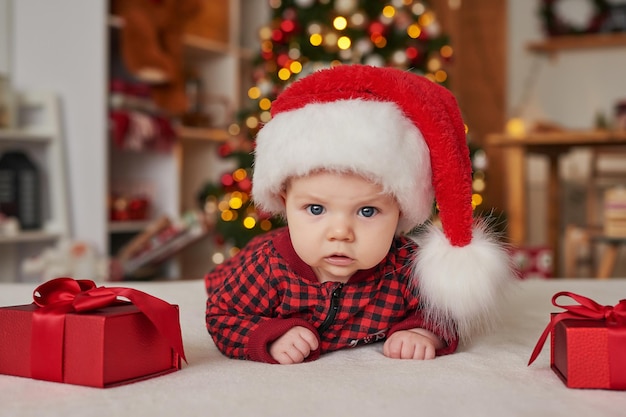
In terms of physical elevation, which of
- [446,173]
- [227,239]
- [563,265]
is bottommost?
[563,265]

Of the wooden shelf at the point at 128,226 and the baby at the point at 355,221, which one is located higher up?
the baby at the point at 355,221

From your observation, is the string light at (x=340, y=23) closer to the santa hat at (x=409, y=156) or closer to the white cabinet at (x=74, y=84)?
the white cabinet at (x=74, y=84)

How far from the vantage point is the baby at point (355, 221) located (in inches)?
33.9

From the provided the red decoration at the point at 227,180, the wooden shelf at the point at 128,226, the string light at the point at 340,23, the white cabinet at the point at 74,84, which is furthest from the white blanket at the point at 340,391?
the wooden shelf at the point at 128,226

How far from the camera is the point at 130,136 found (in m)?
2.95

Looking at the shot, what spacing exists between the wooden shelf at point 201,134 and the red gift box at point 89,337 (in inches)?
99.0

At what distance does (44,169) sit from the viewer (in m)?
2.70

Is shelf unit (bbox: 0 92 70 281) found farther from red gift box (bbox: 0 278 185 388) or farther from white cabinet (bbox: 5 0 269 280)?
red gift box (bbox: 0 278 185 388)

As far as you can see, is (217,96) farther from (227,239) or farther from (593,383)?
(593,383)

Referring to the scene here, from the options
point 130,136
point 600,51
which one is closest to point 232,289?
point 130,136

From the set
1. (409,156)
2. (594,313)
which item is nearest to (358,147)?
(409,156)

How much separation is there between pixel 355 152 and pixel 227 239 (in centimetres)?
186

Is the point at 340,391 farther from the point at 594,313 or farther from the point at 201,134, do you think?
the point at 201,134

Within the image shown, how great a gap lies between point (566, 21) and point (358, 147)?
4522mm
